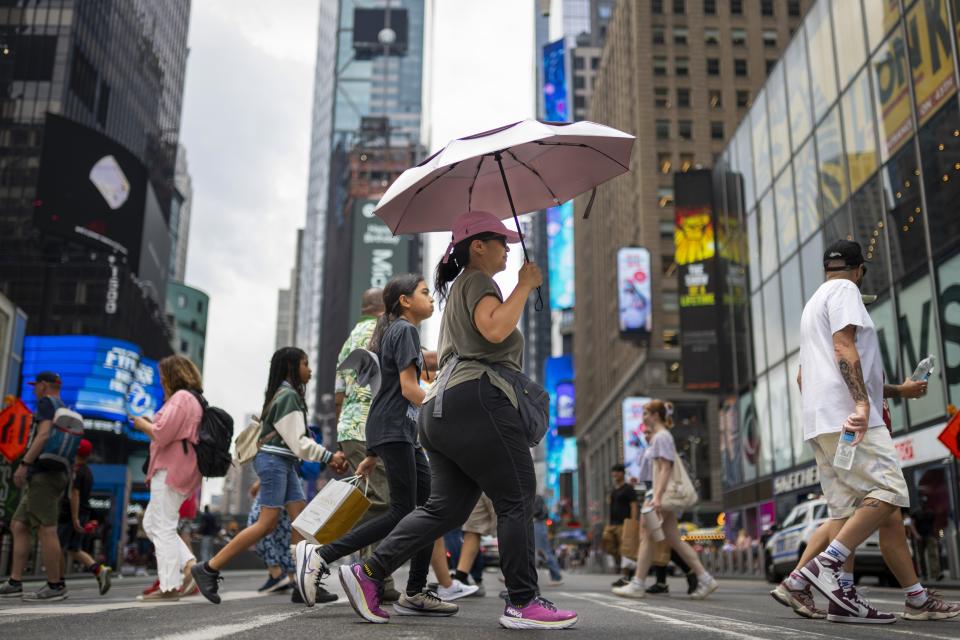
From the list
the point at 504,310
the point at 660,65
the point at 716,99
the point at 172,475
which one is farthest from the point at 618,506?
the point at 660,65

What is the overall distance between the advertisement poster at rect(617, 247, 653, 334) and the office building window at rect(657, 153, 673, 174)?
24.6 feet

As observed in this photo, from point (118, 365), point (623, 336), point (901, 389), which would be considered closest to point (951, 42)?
point (901, 389)

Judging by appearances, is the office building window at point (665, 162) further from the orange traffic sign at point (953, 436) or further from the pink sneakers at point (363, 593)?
the pink sneakers at point (363, 593)

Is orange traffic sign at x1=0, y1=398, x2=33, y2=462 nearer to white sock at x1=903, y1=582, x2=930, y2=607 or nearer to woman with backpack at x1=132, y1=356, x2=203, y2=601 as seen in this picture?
woman with backpack at x1=132, y1=356, x2=203, y2=601

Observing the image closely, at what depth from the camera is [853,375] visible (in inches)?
213

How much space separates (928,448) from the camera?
69.2 ft

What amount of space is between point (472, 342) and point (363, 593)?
50.3 inches

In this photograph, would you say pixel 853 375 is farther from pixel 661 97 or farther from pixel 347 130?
pixel 347 130

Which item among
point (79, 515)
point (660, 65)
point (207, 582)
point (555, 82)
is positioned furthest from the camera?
point (555, 82)

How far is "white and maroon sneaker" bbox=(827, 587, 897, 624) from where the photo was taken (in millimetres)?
5184

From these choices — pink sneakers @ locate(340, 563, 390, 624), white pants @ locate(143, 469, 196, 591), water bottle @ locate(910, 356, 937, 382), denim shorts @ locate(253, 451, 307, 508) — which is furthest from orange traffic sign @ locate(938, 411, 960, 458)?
pink sneakers @ locate(340, 563, 390, 624)

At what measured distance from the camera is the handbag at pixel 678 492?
909cm

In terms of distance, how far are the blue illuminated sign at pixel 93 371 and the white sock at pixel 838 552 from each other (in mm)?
51036

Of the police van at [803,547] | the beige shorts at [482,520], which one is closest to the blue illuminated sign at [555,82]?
the police van at [803,547]
